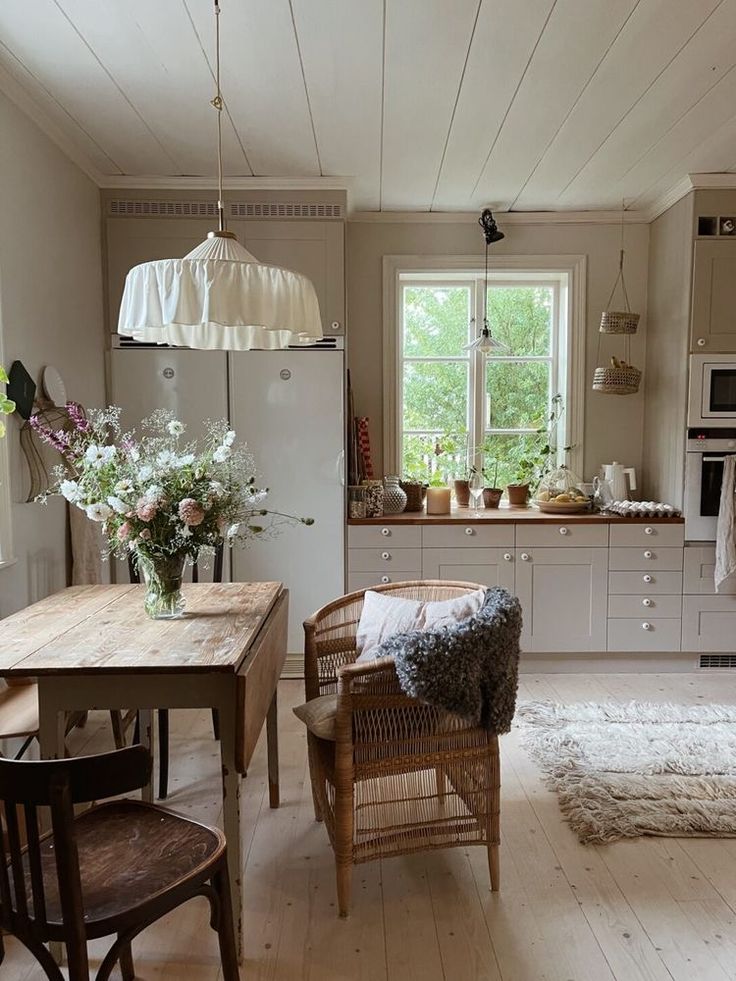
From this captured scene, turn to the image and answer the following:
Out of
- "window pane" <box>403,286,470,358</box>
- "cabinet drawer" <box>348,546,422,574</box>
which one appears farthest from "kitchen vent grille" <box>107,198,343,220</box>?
"cabinet drawer" <box>348,546,422,574</box>

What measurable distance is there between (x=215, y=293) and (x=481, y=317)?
279 centimetres

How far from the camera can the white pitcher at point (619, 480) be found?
12.6 ft

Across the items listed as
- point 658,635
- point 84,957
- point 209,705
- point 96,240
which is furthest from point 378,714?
point 96,240

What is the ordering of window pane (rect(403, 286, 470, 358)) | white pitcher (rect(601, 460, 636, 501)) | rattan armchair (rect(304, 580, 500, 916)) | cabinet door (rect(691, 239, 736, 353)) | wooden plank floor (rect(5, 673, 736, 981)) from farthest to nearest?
window pane (rect(403, 286, 470, 358))
white pitcher (rect(601, 460, 636, 501))
cabinet door (rect(691, 239, 736, 353))
rattan armchair (rect(304, 580, 500, 916))
wooden plank floor (rect(5, 673, 736, 981))

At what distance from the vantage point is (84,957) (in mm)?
1145

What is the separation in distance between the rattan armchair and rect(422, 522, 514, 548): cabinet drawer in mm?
1611

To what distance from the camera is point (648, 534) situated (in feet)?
11.7

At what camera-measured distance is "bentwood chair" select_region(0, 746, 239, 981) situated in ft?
3.58

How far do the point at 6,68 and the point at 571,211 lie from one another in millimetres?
2866

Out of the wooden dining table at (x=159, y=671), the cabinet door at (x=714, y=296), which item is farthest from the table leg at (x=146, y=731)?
the cabinet door at (x=714, y=296)

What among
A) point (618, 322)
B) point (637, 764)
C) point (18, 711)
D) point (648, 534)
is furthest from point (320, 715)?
point (618, 322)

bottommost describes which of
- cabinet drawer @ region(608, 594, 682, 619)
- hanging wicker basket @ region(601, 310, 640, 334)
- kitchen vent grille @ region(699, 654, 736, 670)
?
kitchen vent grille @ region(699, 654, 736, 670)

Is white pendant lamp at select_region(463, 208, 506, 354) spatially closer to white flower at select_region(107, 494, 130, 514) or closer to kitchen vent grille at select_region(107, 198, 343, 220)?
kitchen vent grille at select_region(107, 198, 343, 220)

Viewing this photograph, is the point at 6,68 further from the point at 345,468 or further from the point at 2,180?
the point at 345,468
